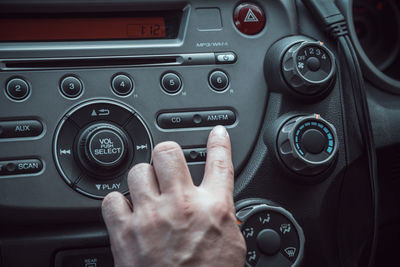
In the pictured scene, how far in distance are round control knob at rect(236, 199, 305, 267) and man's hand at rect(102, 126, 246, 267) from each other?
0.08 m

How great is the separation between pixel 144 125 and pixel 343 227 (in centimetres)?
49

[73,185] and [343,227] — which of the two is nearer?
[73,185]

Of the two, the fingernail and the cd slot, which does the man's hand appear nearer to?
the fingernail

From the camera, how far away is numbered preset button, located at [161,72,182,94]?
836mm

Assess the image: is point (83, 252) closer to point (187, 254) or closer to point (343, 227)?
point (187, 254)

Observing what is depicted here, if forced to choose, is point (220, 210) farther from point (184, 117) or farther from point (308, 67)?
point (308, 67)

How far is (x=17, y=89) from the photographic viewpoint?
776 millimetres

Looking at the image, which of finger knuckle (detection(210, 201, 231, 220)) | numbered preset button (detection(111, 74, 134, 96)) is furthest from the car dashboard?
finger knuckle (detection(210, 201, 231, 220))

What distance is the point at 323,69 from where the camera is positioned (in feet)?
2.79

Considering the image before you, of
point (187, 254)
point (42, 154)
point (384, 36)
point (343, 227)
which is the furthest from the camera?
point (384, 36)

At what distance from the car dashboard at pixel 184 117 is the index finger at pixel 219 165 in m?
0.05

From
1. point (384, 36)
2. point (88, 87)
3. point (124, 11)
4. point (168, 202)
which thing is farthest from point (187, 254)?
point (384, 36)

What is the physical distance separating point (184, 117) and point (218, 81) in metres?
0.10

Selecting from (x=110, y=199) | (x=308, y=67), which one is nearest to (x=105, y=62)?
(x=110, y=199)
